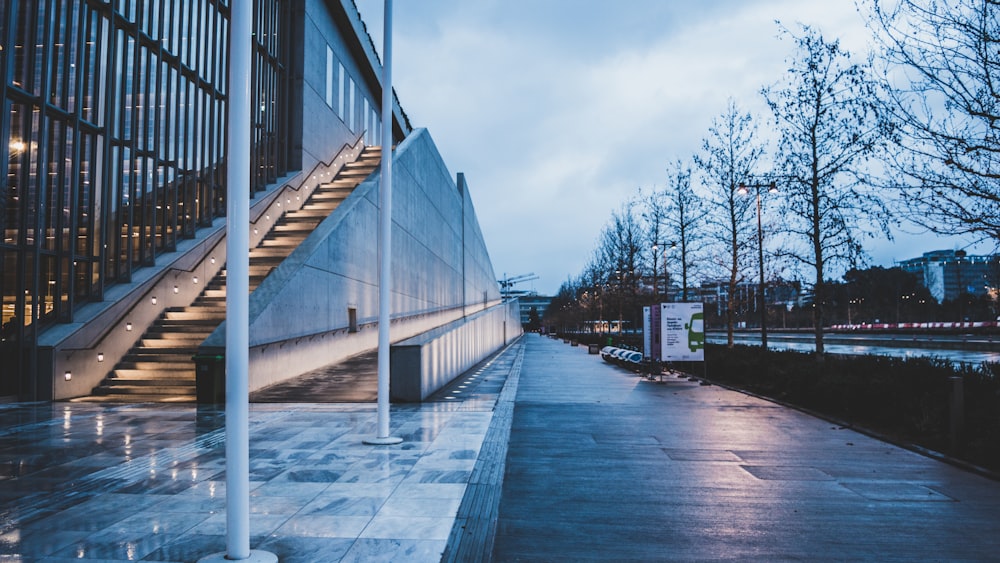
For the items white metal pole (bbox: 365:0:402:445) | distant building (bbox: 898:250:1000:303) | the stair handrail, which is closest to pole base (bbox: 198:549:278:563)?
white metal pole (bbox: 365:0:402:445)

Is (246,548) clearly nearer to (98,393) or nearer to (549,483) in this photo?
(549,483)

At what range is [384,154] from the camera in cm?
896

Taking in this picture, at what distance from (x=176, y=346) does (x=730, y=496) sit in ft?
47.6

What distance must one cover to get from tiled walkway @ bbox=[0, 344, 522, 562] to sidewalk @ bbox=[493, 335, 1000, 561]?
874mm

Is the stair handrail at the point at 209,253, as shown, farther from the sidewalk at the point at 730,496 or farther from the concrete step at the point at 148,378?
the sidewalk at the point at 730,496

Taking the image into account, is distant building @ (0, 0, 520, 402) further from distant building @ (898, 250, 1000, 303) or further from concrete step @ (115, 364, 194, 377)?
distant building @ (898, 250, 1000, 303)

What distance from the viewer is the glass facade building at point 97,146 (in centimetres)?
1375

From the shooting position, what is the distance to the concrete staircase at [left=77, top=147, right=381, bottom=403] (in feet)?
47.2

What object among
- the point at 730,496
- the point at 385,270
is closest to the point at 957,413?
the point at 730,496

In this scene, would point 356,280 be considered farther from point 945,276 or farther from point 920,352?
point 945,276

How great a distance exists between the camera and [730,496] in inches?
249

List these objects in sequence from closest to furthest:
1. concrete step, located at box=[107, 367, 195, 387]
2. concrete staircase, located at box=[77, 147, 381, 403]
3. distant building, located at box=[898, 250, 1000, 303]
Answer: concrete staircase, located at box=[77, 147, 381, 403]
concrete step, located at box=[107, 367, 195, 387]
distant building, located at box=[898, 250, 1000, 303]

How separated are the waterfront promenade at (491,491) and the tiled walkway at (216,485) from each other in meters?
0.03

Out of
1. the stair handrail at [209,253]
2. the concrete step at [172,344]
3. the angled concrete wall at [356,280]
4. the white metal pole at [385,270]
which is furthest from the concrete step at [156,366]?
the white metal pole at [385,270]
